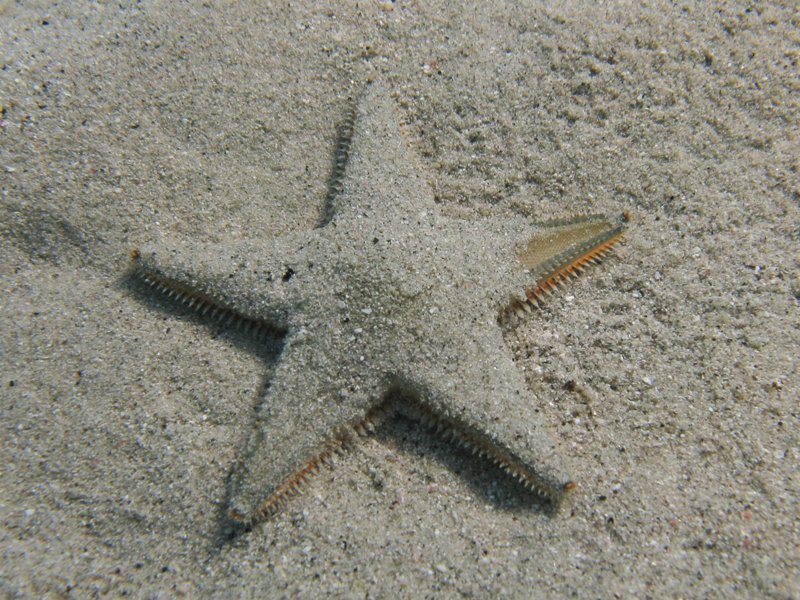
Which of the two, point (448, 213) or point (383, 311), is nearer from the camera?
point (383, 311)

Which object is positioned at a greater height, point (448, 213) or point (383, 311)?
point (448, 213)

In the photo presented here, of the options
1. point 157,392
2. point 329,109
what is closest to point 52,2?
point 329,109

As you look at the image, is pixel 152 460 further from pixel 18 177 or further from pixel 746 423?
pixel 746 423
